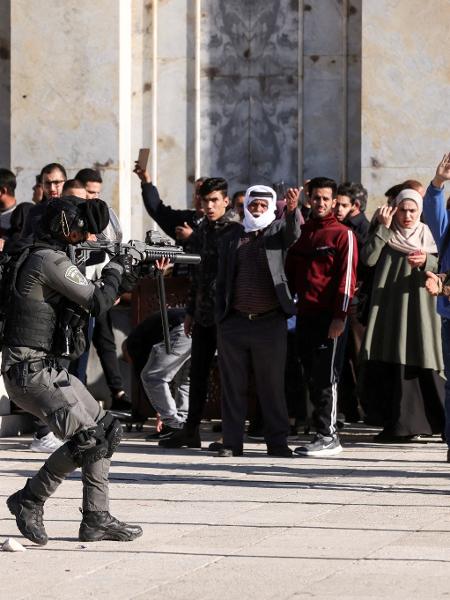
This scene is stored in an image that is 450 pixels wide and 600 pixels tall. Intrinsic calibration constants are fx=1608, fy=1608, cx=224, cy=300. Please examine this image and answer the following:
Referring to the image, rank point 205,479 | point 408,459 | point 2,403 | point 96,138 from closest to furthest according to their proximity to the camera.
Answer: point 205,479
point 408,459
point 2,403
point 96,138

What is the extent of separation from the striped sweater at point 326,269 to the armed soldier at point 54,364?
381 cm

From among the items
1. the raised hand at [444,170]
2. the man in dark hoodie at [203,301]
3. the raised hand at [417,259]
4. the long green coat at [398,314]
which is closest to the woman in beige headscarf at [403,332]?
the long green coat at [398,314]

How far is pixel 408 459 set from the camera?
1134cm

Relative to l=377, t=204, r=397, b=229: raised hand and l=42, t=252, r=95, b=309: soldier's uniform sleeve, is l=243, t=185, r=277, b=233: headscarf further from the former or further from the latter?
l=42, t=252, r=95, b=309: soldier's uniform sleeve

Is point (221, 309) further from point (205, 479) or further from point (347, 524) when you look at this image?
point (347, 524)

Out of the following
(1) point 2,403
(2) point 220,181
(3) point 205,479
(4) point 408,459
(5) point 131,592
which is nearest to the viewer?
(5) point 131,592

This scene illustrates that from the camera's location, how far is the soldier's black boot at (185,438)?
1205 cm

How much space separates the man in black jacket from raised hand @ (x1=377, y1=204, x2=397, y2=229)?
940 millimetres

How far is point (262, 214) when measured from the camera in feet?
37.9

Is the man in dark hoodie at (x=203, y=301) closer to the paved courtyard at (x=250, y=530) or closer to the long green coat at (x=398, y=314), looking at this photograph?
the paved courtyard at (x=250, y=530)

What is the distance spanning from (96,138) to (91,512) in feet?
25.7

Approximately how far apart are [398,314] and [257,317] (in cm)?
146

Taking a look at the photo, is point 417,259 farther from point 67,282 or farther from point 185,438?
point 67,282

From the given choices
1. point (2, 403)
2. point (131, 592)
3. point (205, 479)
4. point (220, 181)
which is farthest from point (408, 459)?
point (131, 592)
